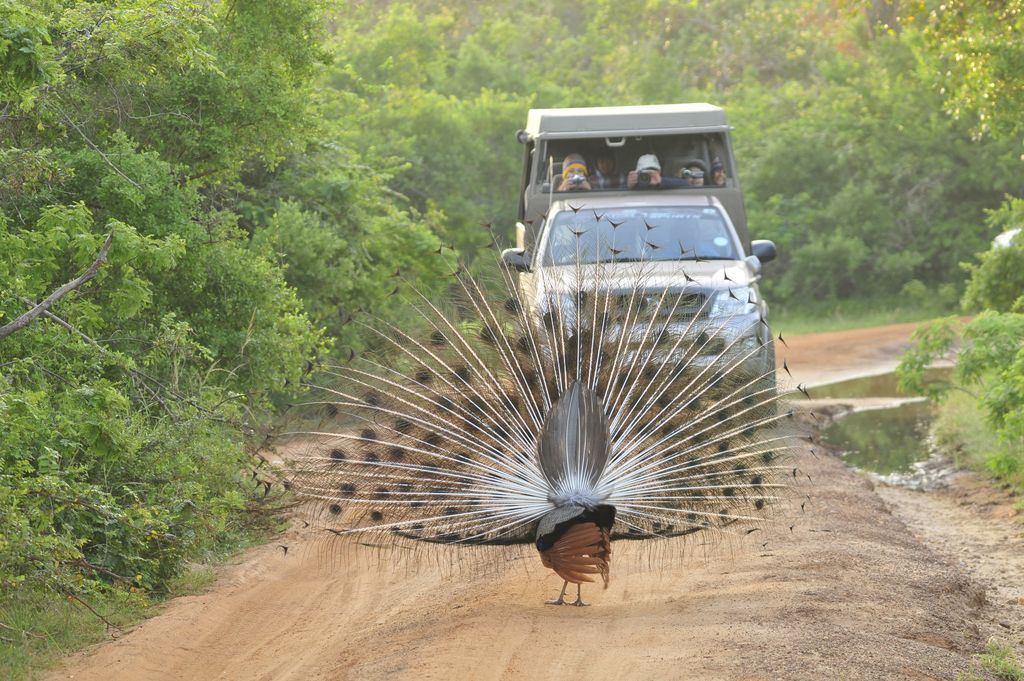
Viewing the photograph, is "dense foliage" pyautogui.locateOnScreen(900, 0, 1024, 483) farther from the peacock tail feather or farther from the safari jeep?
A: the peacock tail feather

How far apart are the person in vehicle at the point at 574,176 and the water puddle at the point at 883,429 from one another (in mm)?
4012

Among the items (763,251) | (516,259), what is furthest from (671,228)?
(516,259)

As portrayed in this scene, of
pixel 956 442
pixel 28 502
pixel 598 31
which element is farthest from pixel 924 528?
pixel 598 31

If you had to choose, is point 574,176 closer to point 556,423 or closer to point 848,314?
point 556,423

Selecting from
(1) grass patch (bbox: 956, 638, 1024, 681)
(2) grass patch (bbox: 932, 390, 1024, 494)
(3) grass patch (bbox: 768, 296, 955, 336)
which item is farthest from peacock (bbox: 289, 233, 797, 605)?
(3) grass patch (bbox: 768, 296, 955, 336)

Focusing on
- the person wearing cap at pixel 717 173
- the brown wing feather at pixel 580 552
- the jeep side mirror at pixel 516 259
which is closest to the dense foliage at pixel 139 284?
the jeep side mirror at pixel 516 259

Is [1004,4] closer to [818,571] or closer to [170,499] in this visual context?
[818,571]

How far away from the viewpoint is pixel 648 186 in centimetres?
1285

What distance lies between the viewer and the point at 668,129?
12.9m

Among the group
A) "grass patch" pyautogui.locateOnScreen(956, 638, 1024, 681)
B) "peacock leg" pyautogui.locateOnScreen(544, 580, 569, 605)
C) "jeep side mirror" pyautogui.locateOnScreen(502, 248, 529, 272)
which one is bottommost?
"grass patch" pyautogui.locateOnScreen(956, 638, 1024, 681)

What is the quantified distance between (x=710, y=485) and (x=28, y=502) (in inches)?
134

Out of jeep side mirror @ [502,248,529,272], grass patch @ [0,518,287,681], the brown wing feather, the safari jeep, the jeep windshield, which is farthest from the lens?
the jeep windshield

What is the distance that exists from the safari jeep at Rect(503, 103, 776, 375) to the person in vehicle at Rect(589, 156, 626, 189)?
1 cm

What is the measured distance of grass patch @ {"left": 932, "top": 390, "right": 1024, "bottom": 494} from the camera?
11.0 m
